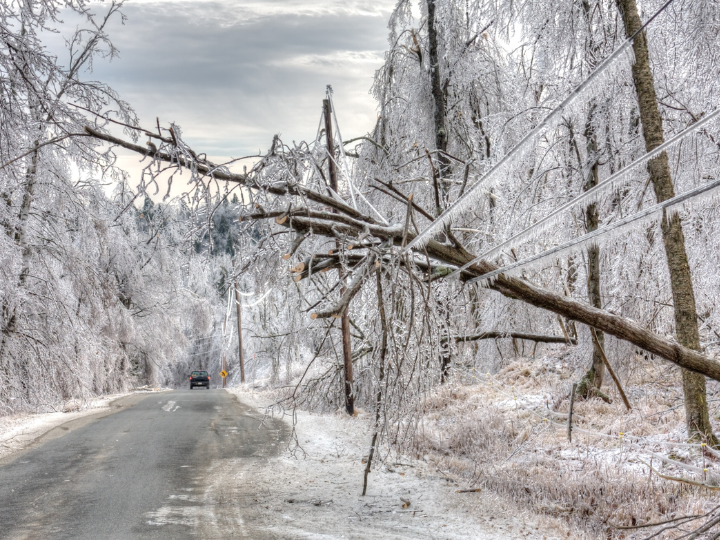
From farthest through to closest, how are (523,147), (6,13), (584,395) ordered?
(584,395)
(6,13)
(523,147)

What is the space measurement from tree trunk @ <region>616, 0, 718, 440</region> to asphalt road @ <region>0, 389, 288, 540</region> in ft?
14.6

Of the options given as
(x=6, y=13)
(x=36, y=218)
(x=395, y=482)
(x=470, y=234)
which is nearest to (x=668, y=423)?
(x=395, y=482)

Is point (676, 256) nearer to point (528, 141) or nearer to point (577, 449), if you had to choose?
point (577, 449)

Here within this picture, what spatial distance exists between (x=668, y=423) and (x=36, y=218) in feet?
37.1

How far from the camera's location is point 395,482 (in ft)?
20.6

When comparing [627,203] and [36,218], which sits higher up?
[36,218]

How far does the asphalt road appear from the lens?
4.78m

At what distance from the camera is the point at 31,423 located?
34.8 feet

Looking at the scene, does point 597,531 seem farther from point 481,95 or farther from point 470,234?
point 481,95

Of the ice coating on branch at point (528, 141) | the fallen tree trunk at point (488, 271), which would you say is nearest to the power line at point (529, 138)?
the ice coating on branch at point (528, 141)

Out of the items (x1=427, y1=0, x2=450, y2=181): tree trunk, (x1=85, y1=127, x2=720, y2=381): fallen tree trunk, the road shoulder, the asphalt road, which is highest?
(x1=427, y1=0, x2=450, y2=181): tree trunk

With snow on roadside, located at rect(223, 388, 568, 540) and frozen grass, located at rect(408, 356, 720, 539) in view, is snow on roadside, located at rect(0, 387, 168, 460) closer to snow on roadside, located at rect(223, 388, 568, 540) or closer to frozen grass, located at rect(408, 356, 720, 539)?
snow on roadside, located at rect(223, 388, 568, 540)

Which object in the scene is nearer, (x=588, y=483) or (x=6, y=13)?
(x=6, y=13)

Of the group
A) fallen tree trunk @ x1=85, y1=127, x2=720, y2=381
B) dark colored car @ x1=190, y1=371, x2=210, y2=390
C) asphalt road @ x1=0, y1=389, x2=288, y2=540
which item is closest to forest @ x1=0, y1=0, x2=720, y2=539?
fallen tree trunk @ x1=85, y1=127, x2=720, y2=381
